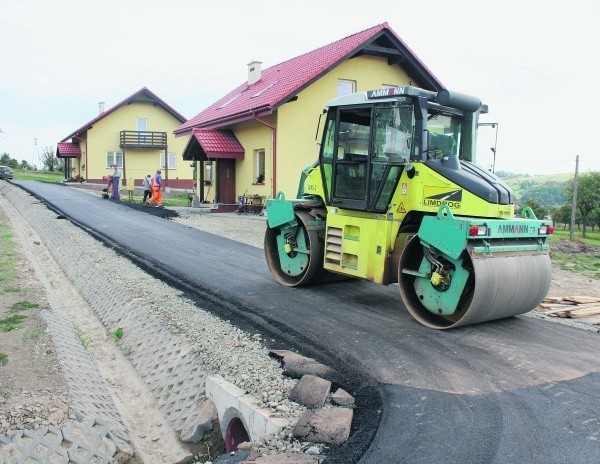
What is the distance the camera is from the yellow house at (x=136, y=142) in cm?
4056

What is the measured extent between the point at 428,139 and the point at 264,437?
4.41 m

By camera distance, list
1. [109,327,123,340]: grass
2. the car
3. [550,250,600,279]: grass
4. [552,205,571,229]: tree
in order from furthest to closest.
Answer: the car < [552,205,571,229]: tree < [550,250,600,279]: grass < [109,327,123,340]: grass

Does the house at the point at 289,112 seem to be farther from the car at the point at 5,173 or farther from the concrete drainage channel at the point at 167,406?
the car at the point at 5,173

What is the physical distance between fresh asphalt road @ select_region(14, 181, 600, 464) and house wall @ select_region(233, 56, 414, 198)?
438 inches

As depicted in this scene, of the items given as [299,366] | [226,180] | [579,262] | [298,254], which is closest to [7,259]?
[298,254]

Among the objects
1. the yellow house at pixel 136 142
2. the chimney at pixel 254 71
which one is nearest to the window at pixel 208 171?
the chimney at pixel 254 71

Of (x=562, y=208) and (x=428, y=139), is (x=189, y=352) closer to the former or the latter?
A: (x=428, y=139)

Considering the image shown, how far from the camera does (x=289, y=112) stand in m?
19.9

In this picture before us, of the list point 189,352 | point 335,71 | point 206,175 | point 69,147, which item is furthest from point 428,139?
point 69,147

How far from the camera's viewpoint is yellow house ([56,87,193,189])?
133ft

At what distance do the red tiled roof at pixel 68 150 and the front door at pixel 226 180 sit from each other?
26203 millimetres

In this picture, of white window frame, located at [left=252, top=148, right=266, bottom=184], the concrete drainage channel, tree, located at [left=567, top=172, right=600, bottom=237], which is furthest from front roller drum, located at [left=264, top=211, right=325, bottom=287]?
tree, located at [left=567, top=172, right=600, bottom=237]

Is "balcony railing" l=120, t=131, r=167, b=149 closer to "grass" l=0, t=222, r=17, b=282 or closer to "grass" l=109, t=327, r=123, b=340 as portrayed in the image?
"grass" l=0, t=222, r=17, b=282

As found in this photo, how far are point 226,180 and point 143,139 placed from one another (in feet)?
65.8
